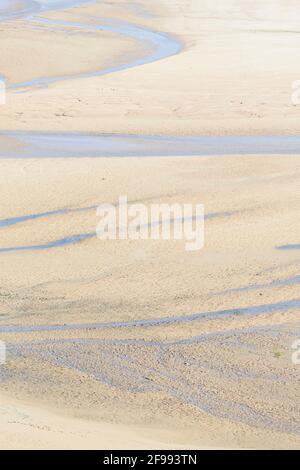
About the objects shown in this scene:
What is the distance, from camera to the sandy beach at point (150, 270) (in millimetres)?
5098

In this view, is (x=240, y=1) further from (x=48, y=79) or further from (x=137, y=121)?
(x=137, y=121)

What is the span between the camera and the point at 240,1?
28.5 meters

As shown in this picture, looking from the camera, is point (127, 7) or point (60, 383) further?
point (127, 7)

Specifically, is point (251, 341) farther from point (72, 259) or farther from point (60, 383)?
point (72, 259)

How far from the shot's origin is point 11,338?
605 cm

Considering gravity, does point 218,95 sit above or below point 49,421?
above

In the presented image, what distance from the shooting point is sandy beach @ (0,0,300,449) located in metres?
5.10

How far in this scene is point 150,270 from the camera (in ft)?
23.7

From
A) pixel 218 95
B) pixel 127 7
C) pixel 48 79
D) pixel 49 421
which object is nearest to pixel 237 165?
pixel 218 95
